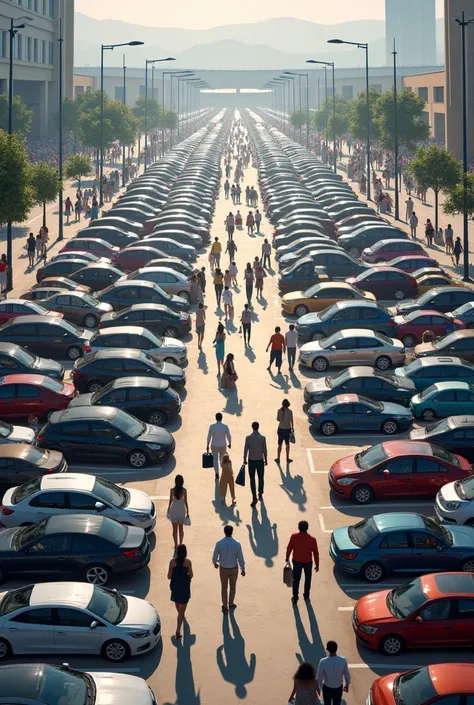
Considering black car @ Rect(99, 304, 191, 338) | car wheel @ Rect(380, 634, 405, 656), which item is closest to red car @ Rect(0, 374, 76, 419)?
black car @ Rect(99, 304, 191, 338)

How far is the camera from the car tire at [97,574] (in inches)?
651

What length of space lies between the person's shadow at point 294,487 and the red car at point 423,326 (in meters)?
10.4

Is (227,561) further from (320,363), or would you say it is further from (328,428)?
(320,363)

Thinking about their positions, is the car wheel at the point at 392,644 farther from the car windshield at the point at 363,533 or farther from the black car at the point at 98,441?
the black car at the point at 98,441

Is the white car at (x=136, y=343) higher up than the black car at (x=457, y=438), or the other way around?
the white car at (x=136, y=343)

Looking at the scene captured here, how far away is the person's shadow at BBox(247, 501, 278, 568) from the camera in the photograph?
1802cm

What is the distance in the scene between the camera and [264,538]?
18.7 meters

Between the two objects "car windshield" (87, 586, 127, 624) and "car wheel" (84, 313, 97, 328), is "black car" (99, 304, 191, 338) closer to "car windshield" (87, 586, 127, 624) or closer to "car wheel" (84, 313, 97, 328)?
"car wheel" (84, 313, 97, 328)

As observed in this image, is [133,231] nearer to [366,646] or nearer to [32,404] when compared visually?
[32,404]

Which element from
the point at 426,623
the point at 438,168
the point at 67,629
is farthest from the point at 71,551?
the point at 438,168

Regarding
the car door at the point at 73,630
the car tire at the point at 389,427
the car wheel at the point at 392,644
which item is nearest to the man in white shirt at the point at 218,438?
the car tire at the point at 389,427

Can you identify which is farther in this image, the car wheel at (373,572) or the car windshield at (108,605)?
the car wheel at (373,572)

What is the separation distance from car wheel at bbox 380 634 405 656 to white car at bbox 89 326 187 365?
46.6 ft

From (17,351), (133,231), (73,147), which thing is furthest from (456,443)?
(73,147)
